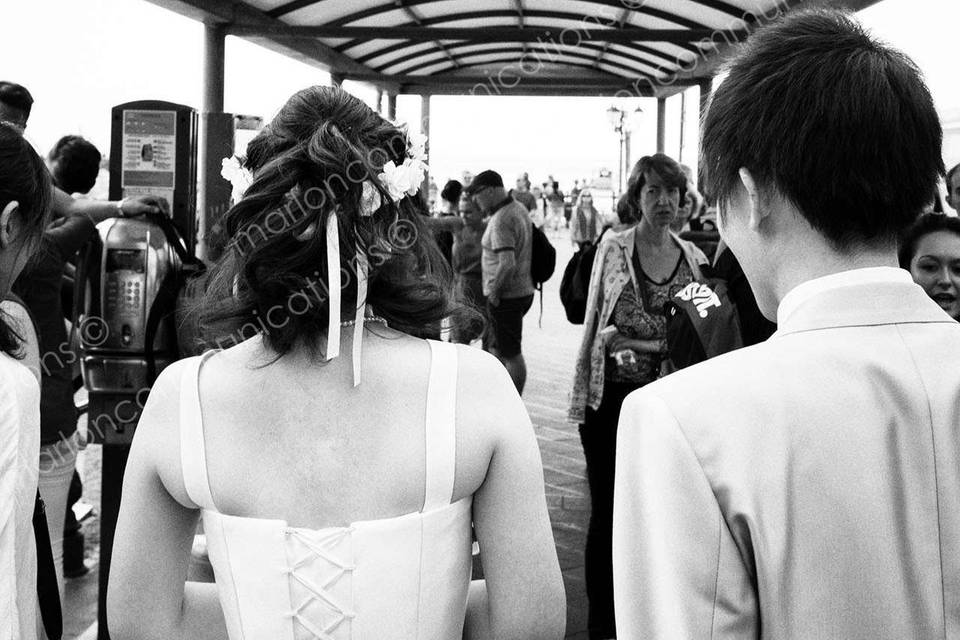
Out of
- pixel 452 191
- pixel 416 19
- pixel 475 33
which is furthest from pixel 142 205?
pixel 416 19

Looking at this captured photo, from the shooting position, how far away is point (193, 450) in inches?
51.5

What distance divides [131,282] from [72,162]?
1.09 meters

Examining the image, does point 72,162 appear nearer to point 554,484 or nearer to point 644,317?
point 644,317

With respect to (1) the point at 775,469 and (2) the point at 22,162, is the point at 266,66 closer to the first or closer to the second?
(2) the point at 22,162

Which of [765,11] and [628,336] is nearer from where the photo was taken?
[628,336]

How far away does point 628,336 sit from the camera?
Answer: 3.52m

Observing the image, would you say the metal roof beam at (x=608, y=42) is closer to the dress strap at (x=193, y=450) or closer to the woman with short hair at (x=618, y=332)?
the woman with short hair at (x=618, y=332)

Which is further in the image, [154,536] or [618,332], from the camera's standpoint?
[618,332]

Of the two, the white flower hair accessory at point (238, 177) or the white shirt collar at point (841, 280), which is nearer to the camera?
the white shirt collar at point (841, 280)

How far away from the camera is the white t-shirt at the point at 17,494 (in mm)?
1536

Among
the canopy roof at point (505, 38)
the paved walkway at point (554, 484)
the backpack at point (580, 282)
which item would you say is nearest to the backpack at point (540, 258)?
the paved walkway at point (554, 484)

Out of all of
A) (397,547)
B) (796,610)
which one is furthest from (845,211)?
(397,547)

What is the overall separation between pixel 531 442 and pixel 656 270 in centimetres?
234

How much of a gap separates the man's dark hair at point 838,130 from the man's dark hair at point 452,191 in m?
8.29
